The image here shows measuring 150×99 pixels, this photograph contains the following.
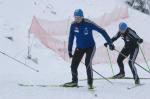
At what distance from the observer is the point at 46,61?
19.2 m

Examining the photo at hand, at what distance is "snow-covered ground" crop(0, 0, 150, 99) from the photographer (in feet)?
36.5

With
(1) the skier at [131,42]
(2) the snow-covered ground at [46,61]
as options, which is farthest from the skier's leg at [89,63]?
(1) the skier at [131,42]

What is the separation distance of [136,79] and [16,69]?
17.2ft

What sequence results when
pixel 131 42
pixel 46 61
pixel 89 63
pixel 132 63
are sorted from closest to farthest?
pixel 89 63, pixel 132 63, pixel 131 42, pixel 46 61

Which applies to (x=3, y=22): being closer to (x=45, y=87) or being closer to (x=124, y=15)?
(x=124, y=15)

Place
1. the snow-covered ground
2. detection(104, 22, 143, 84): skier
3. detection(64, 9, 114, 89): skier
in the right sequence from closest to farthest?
the snow-covered ground < detection(64, 9, 114, 89): skier < detection(104, 22, 143, 84): skier

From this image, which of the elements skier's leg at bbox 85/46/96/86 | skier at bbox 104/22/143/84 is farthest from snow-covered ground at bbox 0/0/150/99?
skier at bbox 104/22/143/84

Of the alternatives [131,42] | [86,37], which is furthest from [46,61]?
[86,37]

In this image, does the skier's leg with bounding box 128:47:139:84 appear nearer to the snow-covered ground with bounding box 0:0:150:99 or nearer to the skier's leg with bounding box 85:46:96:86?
the snow-covered ground with bounding box 0:0:150:99

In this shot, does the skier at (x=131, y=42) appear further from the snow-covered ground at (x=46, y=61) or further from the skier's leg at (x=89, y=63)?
the skier's leg at (x=89, y=63)

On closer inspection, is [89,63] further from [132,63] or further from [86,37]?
[132,63]

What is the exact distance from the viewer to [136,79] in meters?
12.6

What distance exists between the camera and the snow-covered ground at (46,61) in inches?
438

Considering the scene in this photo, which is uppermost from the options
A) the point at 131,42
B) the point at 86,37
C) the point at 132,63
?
the point at 86,37
